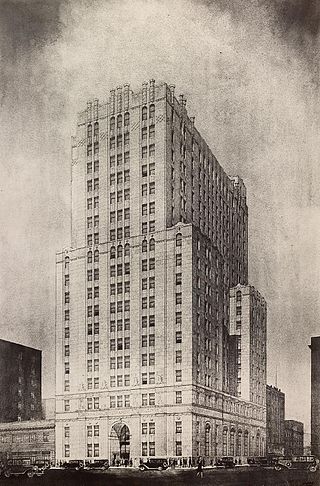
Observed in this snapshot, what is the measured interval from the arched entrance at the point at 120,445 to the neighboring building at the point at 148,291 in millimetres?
11

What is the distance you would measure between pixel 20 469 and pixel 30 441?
227mm

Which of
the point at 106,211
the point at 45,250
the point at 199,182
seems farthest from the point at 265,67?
the point at 45,250

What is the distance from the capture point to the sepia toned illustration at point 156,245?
7.84 metres

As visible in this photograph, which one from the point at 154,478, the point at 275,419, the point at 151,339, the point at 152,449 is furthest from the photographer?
the point at 275,419

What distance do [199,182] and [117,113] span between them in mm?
862

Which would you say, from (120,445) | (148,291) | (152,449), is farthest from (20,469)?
(148,291)

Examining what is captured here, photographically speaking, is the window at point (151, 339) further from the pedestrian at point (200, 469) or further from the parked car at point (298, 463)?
the parked car at point (298, 463)

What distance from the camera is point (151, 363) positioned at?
786cm

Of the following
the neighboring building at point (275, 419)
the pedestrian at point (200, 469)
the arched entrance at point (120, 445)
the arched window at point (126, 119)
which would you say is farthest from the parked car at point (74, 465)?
the arched window at point (126, 119)

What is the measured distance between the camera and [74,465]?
772 centimetres

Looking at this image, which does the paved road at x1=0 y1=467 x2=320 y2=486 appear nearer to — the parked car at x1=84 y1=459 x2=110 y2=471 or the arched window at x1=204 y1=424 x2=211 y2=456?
the parked car at x1=84 y1=459 x2=110 y2=471

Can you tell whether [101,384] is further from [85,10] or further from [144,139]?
[85,10]

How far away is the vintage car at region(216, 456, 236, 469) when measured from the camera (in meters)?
7.79

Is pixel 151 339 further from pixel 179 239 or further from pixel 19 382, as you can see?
pixel 19 382
